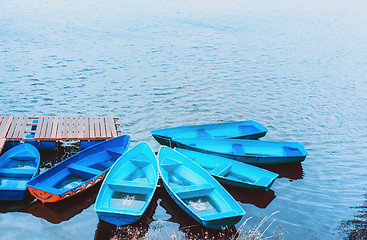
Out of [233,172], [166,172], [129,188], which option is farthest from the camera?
[233,172]

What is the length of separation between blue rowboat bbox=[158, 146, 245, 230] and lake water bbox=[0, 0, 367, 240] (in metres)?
0.67

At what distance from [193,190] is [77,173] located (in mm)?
4064

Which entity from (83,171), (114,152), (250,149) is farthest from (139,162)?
(250,149)

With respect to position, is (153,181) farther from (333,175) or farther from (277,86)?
(277,86)

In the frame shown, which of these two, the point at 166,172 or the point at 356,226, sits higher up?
the point at 166,172

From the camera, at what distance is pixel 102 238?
1018 centimetres

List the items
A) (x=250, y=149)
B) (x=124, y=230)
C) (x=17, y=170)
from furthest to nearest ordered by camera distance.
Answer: (x=250, y=149), (x=17, y=170), (x=124, y=230)

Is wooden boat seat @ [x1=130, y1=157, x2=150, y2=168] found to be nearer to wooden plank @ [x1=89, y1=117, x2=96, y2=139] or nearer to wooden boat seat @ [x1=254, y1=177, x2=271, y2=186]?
wooden plank @ [x1=89, y1=117, x2=96, y2=139]

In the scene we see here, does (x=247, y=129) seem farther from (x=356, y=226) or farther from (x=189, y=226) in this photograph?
(x=189, y=226)

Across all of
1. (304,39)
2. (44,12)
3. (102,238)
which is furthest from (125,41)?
(102,238)

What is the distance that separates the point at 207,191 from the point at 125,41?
20.4 meters

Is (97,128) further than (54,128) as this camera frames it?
Yes

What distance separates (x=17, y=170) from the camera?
456 inches

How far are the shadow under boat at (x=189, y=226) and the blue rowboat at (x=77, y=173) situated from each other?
8.08 ft
